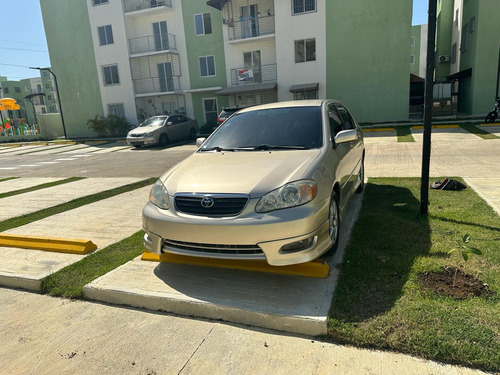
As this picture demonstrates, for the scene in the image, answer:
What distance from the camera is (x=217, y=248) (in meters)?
3.25

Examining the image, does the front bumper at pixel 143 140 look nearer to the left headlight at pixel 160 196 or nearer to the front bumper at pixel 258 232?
the left headlight at pixel 160 196

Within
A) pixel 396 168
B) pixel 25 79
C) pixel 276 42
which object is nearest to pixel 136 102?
pixel 276 42

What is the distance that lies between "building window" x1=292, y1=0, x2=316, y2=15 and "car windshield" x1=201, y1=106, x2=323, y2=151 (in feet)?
66.7

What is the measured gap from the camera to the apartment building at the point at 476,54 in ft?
66.1

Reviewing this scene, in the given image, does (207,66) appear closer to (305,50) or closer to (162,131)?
(305,50)

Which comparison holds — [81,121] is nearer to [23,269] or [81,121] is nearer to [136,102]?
[136,102]

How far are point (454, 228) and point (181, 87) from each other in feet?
83.1

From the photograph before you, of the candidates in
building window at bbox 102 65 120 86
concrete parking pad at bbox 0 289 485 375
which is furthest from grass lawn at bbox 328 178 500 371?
building window at bbox 102 65 120 86

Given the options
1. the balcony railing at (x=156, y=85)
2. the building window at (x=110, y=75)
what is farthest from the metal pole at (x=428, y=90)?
the building window at (x=110, y=75)

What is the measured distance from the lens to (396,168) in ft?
28.2

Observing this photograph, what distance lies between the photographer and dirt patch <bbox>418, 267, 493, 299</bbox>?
9.75ft

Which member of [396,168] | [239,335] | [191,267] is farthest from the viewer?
[396,168]

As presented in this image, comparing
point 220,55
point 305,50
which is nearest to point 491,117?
point 305,50

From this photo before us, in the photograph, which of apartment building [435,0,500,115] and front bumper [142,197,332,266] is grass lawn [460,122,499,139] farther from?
front bumper [142,197,332,266]
